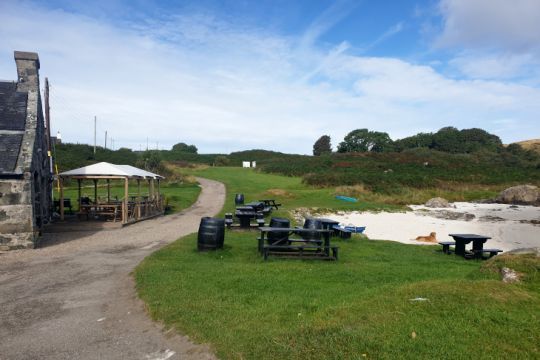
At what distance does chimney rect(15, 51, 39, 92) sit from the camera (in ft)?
53.3

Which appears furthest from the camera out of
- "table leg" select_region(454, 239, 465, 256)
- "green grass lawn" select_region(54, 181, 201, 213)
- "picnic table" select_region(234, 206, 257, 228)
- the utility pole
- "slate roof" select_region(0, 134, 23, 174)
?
"green grass lawn" select_region(54, 181, 201, 213)

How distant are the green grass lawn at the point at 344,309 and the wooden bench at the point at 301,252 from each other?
2.40 ft

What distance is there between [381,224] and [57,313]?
18.4m

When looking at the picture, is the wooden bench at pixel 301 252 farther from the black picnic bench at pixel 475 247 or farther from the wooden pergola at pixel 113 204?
the wooden pergola at pixel 113 204

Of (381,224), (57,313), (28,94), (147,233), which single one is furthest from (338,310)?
(381,224)

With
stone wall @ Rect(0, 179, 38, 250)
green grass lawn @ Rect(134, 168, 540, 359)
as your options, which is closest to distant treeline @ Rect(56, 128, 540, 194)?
stone wall @ Rect(0, 179, 38, 250)

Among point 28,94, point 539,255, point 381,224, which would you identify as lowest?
point 381,224

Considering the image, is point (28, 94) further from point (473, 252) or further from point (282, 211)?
point (473, 252)

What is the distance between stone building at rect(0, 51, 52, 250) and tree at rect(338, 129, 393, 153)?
310 ft

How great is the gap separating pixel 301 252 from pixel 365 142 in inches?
3937

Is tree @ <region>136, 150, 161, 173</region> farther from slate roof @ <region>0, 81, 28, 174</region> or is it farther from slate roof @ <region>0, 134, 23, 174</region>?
slate roof @ <region>0, 134, 23, 174</region>

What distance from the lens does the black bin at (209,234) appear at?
11312 mm

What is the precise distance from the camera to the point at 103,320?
250 inches

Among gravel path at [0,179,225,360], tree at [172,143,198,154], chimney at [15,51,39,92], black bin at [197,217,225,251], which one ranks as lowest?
gravel path at [0,179,225,360]
